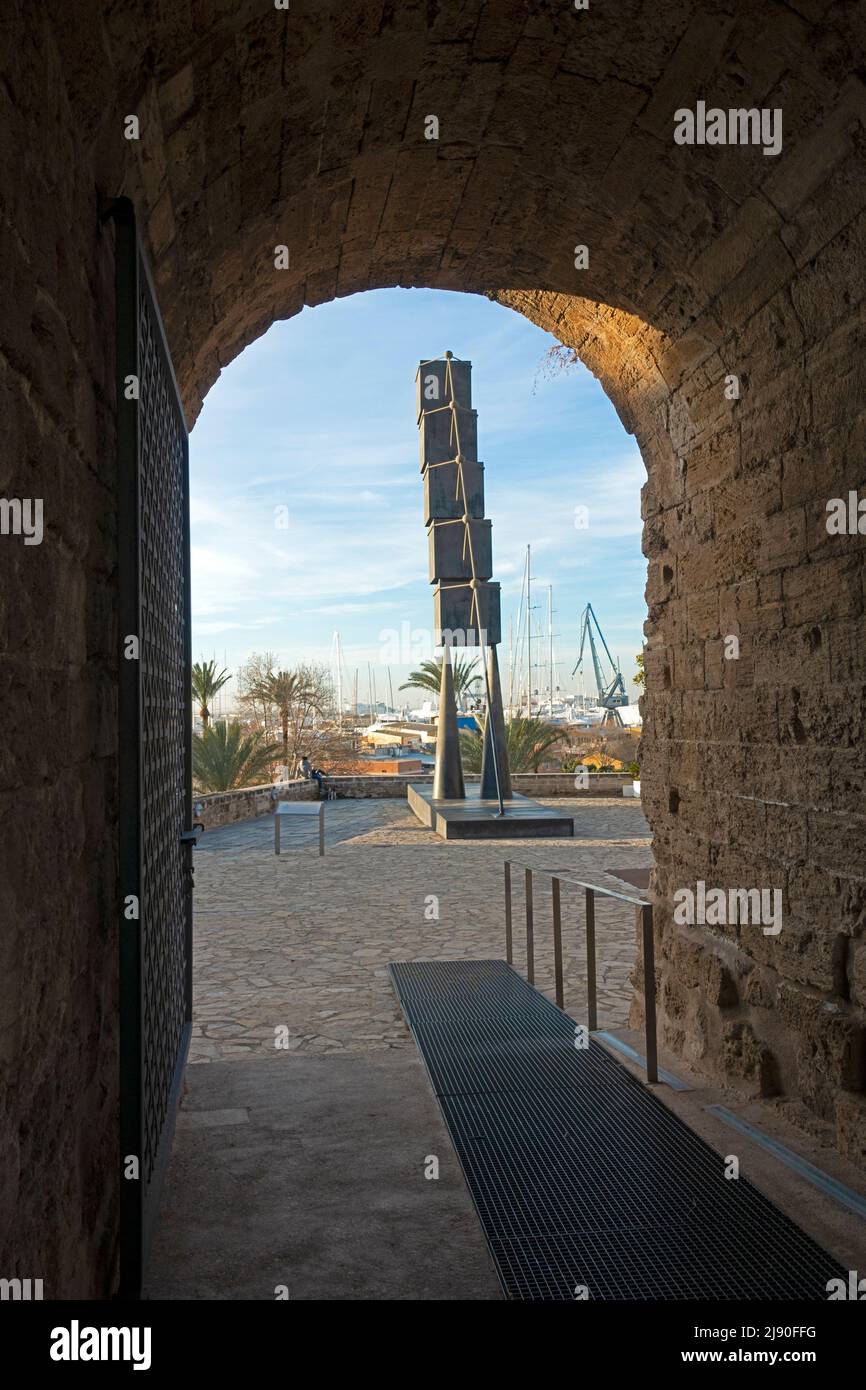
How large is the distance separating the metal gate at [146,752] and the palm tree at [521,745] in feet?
56.4

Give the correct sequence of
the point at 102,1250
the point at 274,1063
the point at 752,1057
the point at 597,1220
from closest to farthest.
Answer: the point at 102,1250 → the point at 597,1220 → the point at 752,1057 → the point at 274,1063

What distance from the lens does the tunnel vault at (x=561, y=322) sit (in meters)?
1.77

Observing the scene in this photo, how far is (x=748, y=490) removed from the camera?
12.8 ft

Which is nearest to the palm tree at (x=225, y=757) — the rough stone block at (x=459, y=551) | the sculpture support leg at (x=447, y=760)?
the sculpture support leg at (x=447, y=760)

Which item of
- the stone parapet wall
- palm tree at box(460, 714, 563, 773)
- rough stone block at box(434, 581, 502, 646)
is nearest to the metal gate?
rough stone block at box(434, 581, 502, 646)

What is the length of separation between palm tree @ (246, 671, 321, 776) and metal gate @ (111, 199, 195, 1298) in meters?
19.5

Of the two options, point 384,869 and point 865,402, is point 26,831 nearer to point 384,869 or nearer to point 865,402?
point 865,402

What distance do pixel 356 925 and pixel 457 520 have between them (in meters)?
7.98

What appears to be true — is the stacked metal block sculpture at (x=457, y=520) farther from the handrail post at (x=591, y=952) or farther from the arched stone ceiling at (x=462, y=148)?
the arched stone ceiling at (x=462, y=148)

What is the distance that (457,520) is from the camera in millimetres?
14922

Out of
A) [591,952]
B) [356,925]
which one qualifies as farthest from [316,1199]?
[356,925]

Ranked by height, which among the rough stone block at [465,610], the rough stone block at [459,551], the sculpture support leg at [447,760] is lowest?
the sculpture support leg at [447,760]

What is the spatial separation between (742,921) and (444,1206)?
164 centimetres
